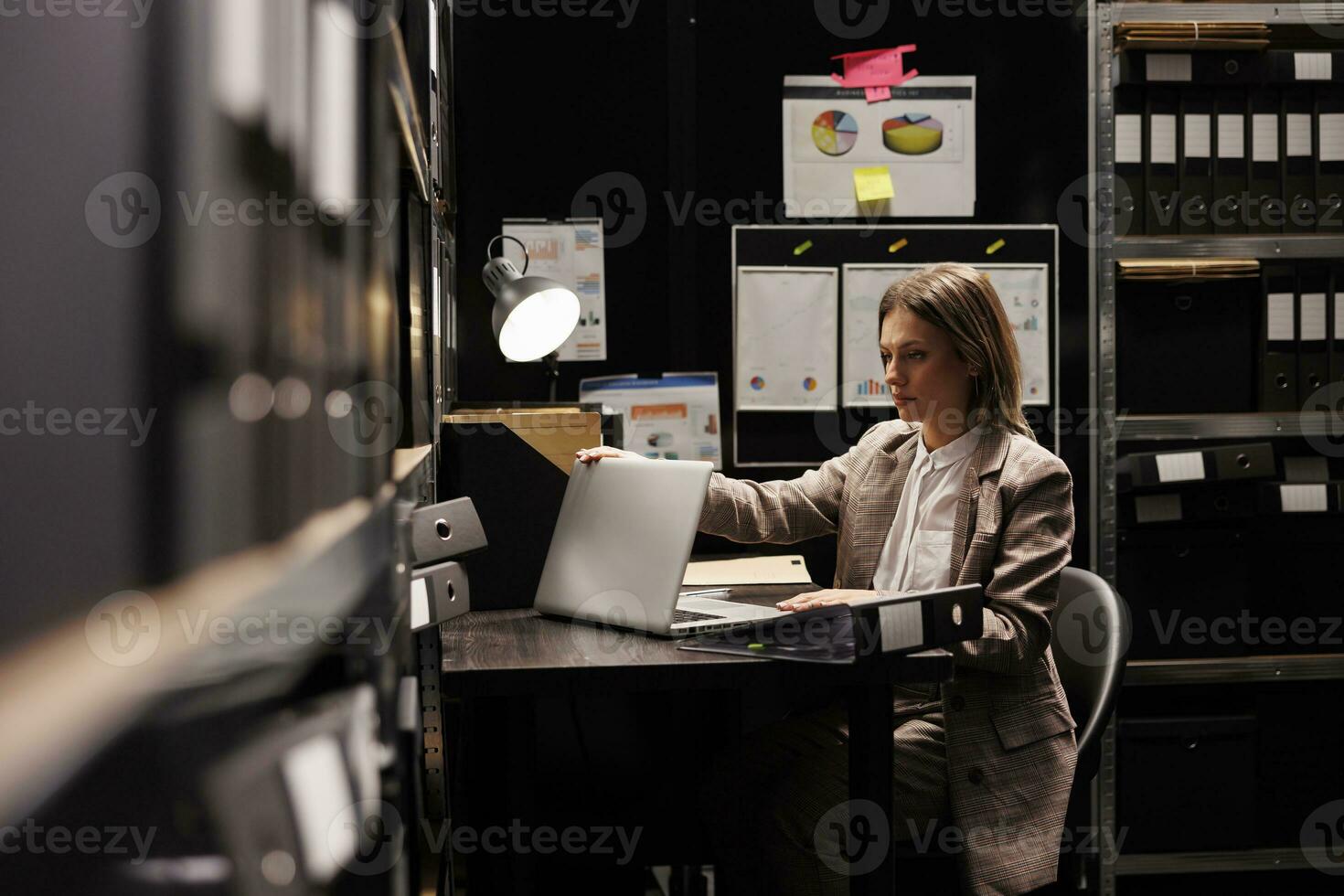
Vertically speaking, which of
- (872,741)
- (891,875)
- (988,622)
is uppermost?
(988,622)

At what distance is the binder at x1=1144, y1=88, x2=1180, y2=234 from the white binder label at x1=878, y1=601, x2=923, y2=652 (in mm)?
1672

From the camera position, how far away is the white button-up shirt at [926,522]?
1677 mm

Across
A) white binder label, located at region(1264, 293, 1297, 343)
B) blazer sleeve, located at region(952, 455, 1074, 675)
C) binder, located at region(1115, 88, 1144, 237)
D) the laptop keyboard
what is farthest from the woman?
white binder label, located at region(1264, 293, 1297, 343)

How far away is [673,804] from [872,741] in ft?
3.92

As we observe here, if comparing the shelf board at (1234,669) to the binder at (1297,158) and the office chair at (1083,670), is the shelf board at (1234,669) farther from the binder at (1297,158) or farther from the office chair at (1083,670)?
the binder at (1297,158)

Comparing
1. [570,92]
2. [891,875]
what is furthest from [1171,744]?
[570,92]

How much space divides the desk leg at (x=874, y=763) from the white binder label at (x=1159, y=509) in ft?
4.76

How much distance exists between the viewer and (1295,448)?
2.56m

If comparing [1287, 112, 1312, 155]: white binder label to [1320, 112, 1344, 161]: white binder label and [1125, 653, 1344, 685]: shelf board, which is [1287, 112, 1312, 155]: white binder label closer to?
[1320, 112, 1344, 161]: white binder label

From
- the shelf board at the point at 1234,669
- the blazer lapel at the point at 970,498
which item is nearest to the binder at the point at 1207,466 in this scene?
the shelf board at the point at 1234,669

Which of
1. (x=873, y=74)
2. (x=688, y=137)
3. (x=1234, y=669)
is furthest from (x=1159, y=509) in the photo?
(x=688, y=137)

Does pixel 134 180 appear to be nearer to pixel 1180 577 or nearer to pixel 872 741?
pixel 872 741

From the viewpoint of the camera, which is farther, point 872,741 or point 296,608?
point 872,741

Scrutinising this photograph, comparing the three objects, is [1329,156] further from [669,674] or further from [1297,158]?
[669,674]
